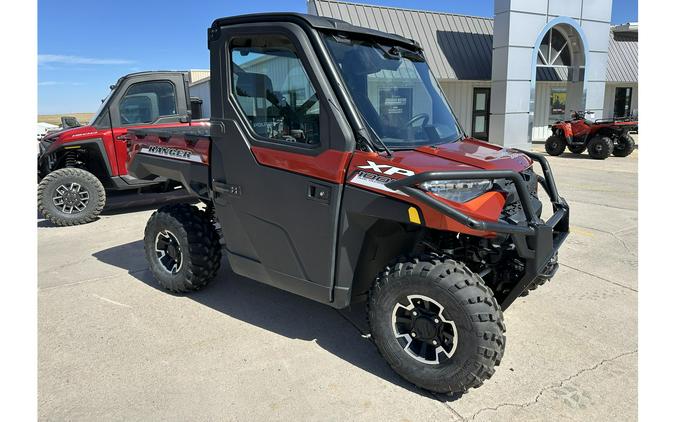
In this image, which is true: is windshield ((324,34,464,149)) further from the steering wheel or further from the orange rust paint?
the orange rust paint

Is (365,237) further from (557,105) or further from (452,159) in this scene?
(557,105)

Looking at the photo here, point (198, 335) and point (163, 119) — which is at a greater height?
point (163, 119)

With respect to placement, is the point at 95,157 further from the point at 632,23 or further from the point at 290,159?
the point at 632,23

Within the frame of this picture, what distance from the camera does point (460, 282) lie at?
266 centimetres

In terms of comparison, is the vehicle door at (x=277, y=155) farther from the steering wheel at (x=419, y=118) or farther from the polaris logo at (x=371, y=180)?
the steering wheel at (x=419, y=118)

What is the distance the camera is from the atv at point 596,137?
14055 millimetres

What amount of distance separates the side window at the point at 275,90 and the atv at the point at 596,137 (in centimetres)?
1371

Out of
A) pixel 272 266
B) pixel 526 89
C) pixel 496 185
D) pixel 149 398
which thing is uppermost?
pixel 526 89

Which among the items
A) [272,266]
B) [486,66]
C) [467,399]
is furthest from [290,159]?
[486,66]

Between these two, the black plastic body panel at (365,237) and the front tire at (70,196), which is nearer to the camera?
the black plastic body panel at (365,237)

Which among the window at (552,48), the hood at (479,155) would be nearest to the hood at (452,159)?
the hood at (479,155)

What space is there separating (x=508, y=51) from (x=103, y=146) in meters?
13.0

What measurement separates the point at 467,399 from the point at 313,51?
238cm

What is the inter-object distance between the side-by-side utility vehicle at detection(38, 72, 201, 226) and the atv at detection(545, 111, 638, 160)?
12123 mm
